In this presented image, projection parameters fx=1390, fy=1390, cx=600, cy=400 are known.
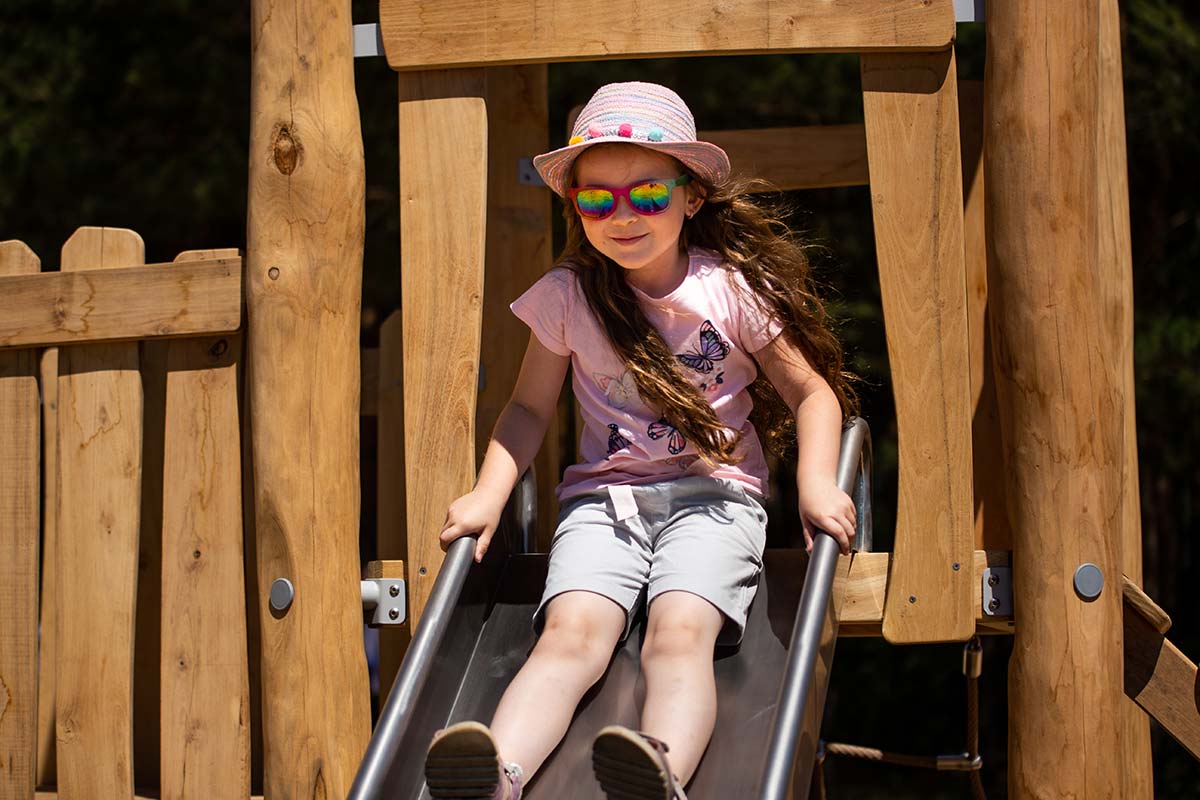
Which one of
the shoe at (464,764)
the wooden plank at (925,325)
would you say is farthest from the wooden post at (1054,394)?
the shoe at (464,764)

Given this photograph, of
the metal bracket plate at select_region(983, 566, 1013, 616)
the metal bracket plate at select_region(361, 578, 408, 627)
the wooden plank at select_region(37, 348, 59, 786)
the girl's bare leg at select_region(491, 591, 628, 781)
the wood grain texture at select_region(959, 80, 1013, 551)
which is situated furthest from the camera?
the wood grain texture at select_region(959, 80, 1013, 551)

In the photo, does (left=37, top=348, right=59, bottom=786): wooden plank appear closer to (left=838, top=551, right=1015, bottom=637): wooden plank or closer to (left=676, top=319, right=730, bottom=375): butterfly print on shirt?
(left=676, top=319, right=730, bottom=375): butterfly print on shirt

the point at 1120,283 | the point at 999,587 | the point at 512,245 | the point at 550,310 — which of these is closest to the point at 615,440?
the point at 550,310

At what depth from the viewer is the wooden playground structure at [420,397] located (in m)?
3.13

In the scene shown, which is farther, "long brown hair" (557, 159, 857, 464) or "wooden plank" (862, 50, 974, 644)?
"wooden plank" (862, 50, 974, 644)

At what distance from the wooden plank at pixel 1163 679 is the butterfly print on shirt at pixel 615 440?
4.32 feet

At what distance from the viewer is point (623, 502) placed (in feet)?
9.79

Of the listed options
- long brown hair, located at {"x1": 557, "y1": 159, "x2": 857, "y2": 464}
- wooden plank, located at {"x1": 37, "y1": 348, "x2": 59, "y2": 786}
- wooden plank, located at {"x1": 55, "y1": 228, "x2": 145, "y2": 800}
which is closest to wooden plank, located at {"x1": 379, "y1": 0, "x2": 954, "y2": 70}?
long brown hair, located at {"x1": 557, "y1": 159, "x2": 857, "y2": 464}

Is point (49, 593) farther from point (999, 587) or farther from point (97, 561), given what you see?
point (999, 587)

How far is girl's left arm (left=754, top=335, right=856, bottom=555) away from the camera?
276 centimetres

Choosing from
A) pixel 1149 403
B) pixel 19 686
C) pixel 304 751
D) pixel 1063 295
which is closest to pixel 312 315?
pixel 304 751

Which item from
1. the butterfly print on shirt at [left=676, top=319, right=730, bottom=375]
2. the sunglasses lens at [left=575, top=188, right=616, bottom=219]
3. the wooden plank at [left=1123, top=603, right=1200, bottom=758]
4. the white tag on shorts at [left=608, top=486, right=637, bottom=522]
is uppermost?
the sunglasses lens at [left=575, top=188, right=616, bottom=219]

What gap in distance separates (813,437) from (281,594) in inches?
50.9

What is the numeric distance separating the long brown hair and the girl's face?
5.5 inches
